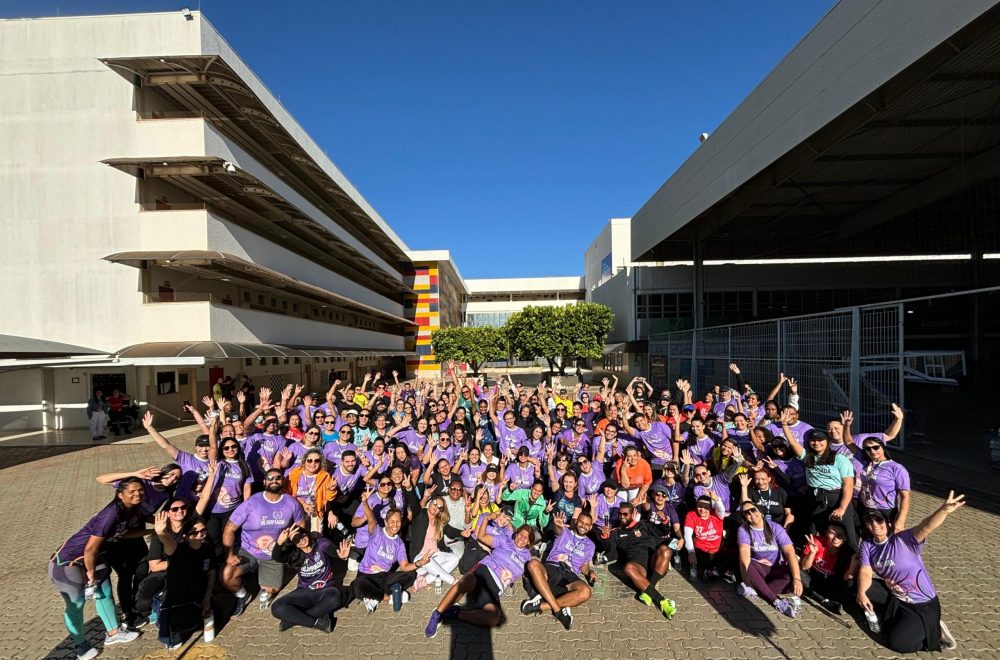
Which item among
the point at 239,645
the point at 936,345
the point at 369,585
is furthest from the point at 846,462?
the point at 936,345

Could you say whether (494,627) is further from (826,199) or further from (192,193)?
(826,199)

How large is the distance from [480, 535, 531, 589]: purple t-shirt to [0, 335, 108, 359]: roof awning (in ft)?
43.3

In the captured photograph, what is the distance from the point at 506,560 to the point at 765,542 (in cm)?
266

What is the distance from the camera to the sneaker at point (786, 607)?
4.30 meters

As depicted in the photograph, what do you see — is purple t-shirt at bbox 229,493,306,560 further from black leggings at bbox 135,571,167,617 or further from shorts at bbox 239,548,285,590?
black leggings at bbox 135,571,167,617

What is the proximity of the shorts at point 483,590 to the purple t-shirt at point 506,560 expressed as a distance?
0.20ft

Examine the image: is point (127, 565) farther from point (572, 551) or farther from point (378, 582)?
point (572, 551)

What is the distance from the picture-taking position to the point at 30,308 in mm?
15031

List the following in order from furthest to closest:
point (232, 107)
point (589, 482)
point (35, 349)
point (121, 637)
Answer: point (232, 107) → point (35, 349) → point (589, 482) → point (121, 637)

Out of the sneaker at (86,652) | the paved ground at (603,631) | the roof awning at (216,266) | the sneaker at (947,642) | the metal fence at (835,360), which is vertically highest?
the roof awning at (216,266)

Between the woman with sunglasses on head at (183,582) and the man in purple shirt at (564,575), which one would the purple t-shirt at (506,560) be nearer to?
the man in purple shirt at (564,575)

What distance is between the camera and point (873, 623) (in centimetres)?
400

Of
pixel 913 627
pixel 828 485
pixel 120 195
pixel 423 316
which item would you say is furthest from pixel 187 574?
pixel 423 316

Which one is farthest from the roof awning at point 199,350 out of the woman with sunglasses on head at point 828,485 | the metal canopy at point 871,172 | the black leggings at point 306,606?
the metal canopy at point 871,172
